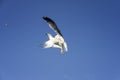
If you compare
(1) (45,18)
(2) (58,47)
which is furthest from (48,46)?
(1) (45,18)

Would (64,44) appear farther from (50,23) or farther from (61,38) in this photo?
(50,23)

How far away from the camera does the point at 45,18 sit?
1238 centimetres

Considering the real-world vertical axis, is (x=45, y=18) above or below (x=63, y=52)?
above

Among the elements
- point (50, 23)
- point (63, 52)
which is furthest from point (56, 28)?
point (63, 52)

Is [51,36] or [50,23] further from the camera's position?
[51,36]

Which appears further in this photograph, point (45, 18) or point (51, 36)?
point (51, 36)

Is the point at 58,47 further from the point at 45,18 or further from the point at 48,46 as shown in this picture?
the point at 45,18

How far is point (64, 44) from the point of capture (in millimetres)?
12984

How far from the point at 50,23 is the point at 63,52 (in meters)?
1.55

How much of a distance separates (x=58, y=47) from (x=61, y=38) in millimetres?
619

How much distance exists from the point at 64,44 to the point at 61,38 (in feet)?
1.28

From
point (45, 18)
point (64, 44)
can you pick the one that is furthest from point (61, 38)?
point (45, 18)

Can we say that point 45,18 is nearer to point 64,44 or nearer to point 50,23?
point 50,23

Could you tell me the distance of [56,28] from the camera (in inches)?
492
